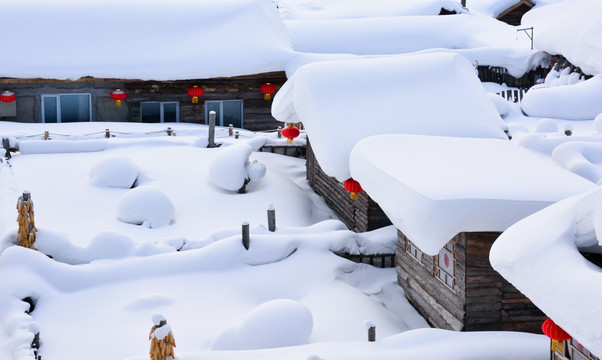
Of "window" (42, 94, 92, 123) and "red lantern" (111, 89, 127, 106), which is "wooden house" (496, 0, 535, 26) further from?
"window" (42, 94, 92, 123)

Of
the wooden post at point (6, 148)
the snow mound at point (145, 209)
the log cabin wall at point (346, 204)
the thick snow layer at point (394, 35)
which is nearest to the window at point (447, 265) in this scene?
the log cabin wall at point (346, 204)

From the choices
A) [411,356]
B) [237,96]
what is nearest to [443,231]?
[411,356]

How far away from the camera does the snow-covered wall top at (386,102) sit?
1459cm

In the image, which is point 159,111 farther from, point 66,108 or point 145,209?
point 145,209

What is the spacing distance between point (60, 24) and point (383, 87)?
594 inches

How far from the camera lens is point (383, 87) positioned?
52.2ft

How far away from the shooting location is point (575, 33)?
27.2m

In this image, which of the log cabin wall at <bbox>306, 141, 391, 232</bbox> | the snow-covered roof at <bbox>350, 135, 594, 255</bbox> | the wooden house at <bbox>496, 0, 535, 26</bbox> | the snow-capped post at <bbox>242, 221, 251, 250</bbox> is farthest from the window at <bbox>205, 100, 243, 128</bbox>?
the wooden house at <bbox>496, 0, 535, 26</bbox>

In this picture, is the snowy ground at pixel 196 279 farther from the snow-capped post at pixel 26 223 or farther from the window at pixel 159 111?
the window at pixel 159 111

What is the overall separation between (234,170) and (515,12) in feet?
97.8

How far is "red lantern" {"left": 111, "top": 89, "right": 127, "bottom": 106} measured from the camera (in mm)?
25109

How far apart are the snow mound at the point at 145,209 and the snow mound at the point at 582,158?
8176 mm

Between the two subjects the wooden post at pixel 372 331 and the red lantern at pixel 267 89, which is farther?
the red lantern at pixel 267 89

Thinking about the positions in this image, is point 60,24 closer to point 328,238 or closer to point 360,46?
point 360,46
